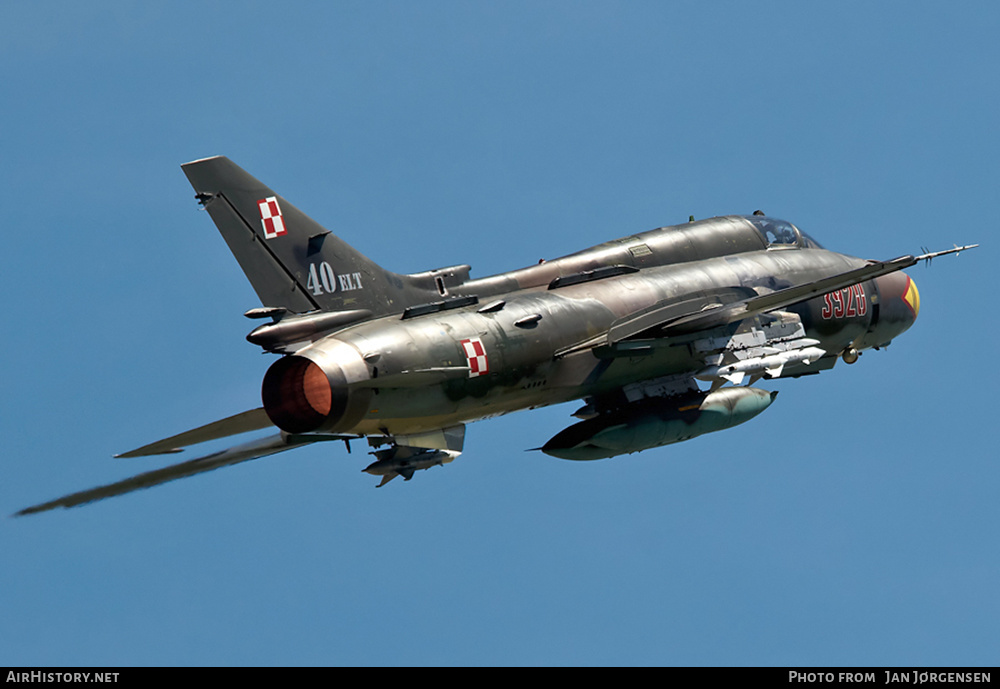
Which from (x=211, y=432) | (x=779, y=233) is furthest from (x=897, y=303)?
(x=211, y=432)

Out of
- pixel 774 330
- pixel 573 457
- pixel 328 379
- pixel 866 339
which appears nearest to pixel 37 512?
pixel 328 379

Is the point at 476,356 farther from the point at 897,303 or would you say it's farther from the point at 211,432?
the point at 897,303

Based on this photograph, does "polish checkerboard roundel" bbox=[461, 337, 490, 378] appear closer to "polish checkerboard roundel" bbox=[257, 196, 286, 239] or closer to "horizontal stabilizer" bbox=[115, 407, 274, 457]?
"polish checkerboard roundel" bbox=[257, 196, 286, 239]

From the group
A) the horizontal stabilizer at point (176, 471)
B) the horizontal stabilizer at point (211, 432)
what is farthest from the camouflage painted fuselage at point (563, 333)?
the horizontal stabilizer at point (211, 432)

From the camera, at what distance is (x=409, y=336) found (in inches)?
1193

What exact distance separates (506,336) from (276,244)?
4615 mm

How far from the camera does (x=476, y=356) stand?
3086cm

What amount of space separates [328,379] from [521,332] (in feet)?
13.8

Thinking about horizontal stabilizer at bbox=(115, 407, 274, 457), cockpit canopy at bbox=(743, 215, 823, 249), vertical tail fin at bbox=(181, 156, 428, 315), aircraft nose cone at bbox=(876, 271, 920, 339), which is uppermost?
vertical tail fin at bbox=(181, 156, 428, 315)

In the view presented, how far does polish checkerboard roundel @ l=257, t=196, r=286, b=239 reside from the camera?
3100 centimetres

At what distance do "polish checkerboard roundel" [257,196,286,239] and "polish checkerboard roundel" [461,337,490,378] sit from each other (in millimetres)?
4043

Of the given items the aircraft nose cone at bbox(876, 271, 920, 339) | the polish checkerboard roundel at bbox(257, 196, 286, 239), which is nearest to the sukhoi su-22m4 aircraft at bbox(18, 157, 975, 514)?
the polish checkerboard roundel at bbox(257, 196, 286, 239)
